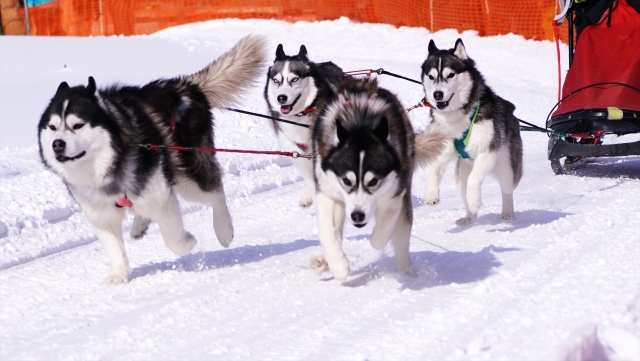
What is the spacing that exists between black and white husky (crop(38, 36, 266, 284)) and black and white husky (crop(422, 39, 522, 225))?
3.85 feet

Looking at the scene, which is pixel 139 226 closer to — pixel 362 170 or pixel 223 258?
pixel 223 258

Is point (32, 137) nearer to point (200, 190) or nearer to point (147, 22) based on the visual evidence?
point (200, 190)

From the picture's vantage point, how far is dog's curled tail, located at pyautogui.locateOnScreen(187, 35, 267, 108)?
4180mm

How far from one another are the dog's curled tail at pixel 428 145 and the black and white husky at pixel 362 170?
0.22 m

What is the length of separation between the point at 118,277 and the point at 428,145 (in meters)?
1.63

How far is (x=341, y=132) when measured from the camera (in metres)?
3.12

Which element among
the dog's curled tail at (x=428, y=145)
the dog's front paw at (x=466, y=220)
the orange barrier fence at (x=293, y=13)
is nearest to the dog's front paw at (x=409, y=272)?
the dog's curled tail at (x=428, y=145)

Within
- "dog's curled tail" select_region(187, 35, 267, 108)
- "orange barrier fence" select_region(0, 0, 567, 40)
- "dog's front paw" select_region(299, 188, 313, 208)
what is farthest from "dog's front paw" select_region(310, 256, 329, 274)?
"orange barrier fence" select_region(0, 0, 567, 40)

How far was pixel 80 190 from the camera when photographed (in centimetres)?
341

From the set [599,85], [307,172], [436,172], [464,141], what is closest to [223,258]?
[307,172]

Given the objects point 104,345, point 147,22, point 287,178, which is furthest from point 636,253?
point 147,22

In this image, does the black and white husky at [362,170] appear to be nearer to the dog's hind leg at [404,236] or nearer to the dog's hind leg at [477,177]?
the dog's hind leg at [404,236]

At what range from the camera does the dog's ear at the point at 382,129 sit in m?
3.12

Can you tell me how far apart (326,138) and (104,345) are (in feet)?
4.09
